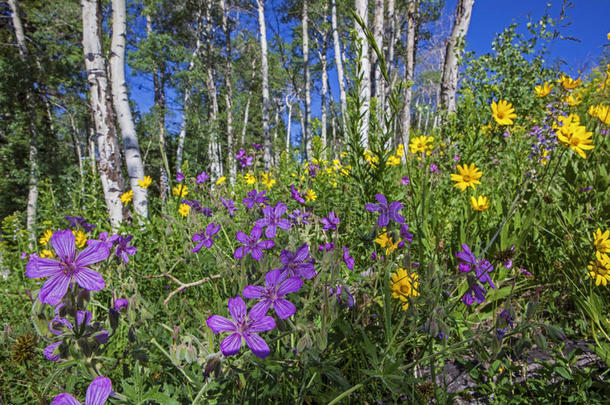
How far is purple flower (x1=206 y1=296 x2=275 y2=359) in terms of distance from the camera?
2.25 ft

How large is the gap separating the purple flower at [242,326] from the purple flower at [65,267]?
29cm

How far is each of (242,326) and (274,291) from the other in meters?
0.12

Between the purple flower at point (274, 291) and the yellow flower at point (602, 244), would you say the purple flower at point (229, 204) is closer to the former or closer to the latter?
the purple flower at point (274, 291)

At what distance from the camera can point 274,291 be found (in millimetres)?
805

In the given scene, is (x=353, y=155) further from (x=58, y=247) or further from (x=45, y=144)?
(x=45, y=144)

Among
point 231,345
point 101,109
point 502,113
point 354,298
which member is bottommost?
point 354,298

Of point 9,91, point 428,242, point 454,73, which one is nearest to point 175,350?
point 428,242

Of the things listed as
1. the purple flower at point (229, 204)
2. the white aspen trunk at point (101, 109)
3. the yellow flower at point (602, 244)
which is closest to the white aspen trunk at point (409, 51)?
the white aspen trunk at point (101, 109)

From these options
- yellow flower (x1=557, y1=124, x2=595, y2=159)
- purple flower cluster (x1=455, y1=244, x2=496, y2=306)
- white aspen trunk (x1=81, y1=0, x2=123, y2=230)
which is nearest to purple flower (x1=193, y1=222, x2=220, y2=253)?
purple flower cluster (x1=455, y1=244, x2=496, y2=306)

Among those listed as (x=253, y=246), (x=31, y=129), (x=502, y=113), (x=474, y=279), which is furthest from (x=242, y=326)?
(x=31, y=129)

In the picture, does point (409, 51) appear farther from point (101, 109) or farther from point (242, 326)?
point (242, 326)

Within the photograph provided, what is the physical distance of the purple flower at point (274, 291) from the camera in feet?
2.52

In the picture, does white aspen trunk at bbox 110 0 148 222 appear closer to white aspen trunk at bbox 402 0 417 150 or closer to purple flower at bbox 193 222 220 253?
purple flower at bbox 193 222 220 253

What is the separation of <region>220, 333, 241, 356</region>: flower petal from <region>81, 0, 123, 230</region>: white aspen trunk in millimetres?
4436
